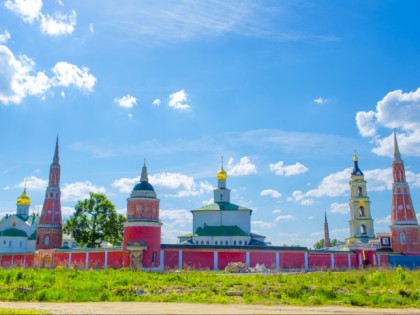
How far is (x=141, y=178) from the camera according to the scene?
3791 centimetres

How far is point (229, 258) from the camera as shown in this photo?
128 feet

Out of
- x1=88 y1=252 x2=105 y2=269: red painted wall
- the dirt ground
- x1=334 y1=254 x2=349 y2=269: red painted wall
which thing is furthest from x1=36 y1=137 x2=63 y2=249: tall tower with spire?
the dirt ground

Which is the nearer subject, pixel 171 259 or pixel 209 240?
pixel 171 259

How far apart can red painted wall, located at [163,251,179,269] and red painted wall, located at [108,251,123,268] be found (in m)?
3.55

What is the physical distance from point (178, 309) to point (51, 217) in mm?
40653

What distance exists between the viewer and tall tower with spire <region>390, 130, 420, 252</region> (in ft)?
167

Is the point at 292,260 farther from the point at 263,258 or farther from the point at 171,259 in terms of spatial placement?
the point at 171,259

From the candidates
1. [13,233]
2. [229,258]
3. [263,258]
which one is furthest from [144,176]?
[13,233]

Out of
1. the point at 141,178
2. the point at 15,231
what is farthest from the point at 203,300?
the point at 15,231

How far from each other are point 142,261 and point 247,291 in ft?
56.6

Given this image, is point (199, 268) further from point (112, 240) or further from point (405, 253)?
point (405, 253)

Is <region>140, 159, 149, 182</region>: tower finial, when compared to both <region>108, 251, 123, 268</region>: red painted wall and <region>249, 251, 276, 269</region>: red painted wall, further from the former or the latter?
<region>249, 251, 276, 269</region>: red painted wall

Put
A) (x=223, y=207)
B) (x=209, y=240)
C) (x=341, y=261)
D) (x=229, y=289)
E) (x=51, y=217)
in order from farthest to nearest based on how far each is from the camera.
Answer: (x=51, y=217) → (x=223, y=207) → (x=209, y=240) → (x=341, y=261) → (x=229, y=289)

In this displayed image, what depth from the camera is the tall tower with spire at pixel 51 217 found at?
51.4 m
